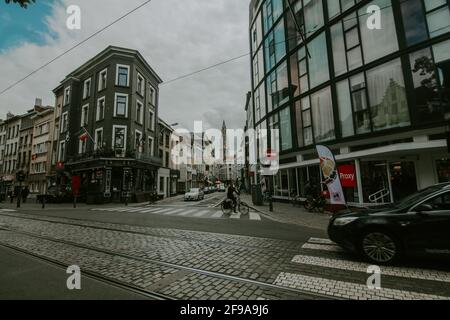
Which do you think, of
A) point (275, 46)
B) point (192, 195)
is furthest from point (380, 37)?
point (192, 195)

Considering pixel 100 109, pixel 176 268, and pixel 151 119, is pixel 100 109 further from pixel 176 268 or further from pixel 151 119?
pixel 176 268

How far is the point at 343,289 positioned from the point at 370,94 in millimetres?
12942

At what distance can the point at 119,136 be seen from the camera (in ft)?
85.3

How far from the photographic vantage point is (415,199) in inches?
191

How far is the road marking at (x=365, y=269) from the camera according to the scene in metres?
3.97

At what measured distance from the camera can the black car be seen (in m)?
4.32

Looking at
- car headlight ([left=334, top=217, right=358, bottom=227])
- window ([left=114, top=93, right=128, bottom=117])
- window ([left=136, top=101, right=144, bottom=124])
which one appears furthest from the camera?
window ([left=136, top=101, right=144, bottom=124])

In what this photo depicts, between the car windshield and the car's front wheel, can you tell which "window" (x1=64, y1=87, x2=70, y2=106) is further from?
the car windshield

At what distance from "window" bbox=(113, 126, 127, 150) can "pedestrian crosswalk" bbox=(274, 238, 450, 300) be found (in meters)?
24.9

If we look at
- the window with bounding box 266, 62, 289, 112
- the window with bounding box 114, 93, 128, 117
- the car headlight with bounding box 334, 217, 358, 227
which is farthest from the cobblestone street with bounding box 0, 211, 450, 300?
the window with bounding box 114, 93, 128, 117

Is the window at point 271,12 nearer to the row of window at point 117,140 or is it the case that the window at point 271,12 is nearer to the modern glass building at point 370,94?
the modern glass building at point 370,94

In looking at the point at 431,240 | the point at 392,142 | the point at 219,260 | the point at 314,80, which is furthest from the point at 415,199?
the point at 314,80

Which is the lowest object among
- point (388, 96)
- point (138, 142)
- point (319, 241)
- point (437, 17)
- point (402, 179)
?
point (319, 241)

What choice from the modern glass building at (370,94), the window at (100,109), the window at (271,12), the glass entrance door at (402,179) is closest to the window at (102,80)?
the window at (100,109)
